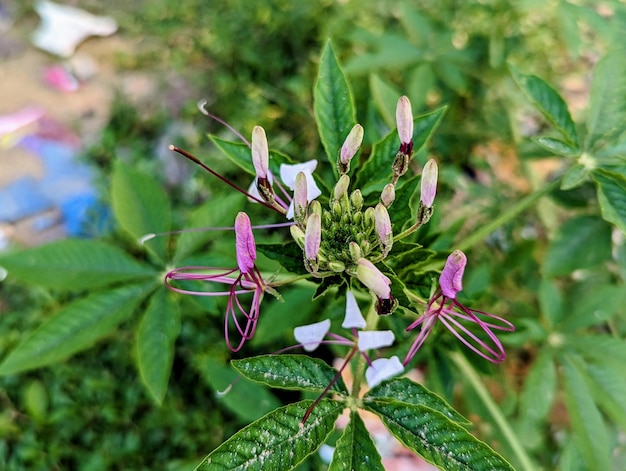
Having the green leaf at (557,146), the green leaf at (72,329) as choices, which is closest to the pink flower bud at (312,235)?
the green leaf at (557,146)

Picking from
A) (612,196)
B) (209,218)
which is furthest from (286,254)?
(612,196)

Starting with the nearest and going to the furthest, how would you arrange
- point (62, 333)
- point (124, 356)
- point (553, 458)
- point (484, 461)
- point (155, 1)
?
point (484, 461) < point (62, 333) < point (553, 458) < point (124, 356) < point (155, 1)

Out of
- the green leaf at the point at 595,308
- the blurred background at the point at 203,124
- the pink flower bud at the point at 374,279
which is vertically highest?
the pink flower bud at the point at 374,279

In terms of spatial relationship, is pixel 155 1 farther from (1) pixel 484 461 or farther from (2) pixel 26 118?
(1) pixel 484 461

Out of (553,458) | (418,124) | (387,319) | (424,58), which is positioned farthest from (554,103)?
(553,458)

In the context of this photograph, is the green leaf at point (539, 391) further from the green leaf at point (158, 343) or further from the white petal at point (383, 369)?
the green leaf at point (158, 343)
